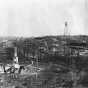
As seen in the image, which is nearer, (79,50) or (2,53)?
(2,53)

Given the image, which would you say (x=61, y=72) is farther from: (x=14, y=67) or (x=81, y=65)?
(x=14, y=67)

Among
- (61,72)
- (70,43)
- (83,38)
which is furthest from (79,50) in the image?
(61,72)

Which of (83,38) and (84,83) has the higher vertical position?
(83,38)

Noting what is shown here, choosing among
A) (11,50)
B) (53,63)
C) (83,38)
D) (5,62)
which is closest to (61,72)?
(53,63)

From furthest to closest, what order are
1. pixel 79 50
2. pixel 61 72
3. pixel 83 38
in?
pixel 83 38 < pixel 79 50 < pixel 61 72

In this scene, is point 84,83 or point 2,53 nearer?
point 84,83

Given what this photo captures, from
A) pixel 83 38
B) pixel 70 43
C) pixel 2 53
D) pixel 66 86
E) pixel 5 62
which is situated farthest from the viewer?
pixel 83 38

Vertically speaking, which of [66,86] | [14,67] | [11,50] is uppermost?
[11,50]

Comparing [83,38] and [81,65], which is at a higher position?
[83,38]

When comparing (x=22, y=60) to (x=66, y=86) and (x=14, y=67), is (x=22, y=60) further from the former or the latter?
(x=66, y=86)
